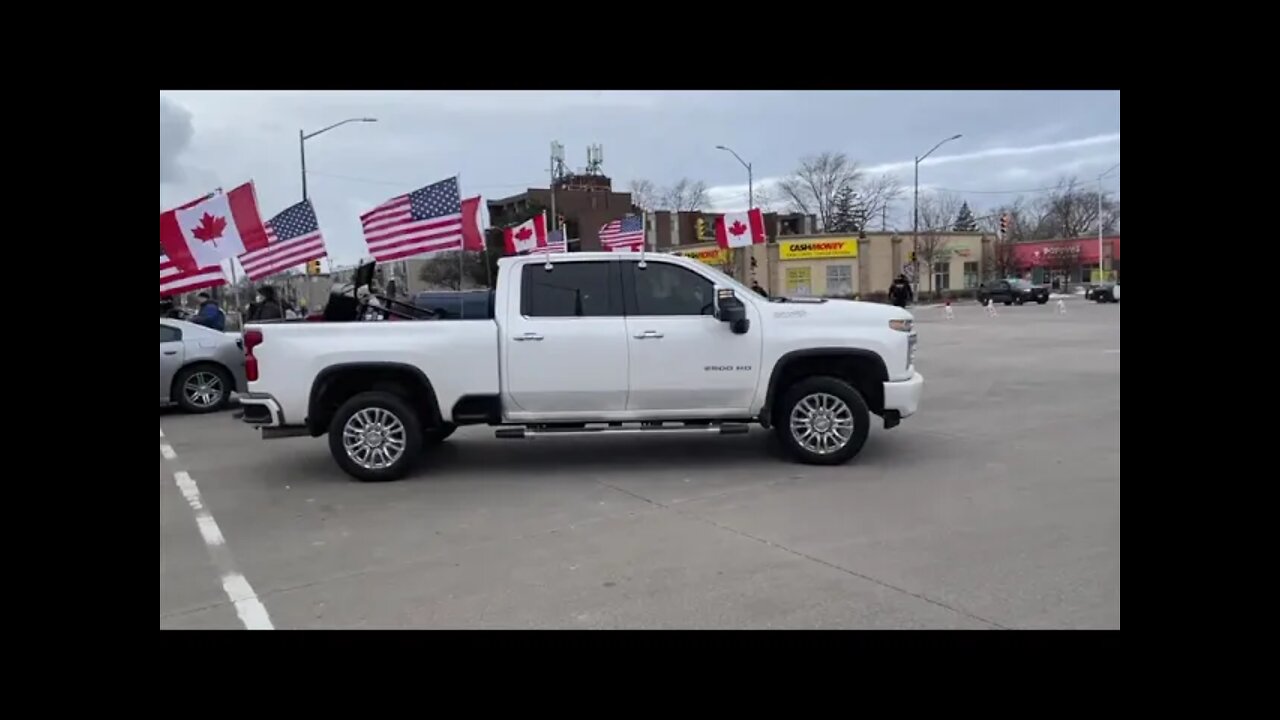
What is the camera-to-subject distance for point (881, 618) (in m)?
4.29

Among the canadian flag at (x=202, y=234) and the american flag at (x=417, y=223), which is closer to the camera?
the american flag at (x=417, y=223)

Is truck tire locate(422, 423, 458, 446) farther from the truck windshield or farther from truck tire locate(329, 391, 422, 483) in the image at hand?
the truck windshield

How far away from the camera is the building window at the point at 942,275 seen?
6662 centimetres

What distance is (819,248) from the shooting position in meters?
61.1

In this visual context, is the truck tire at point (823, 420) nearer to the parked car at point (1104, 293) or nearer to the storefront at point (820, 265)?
the parked car at point (1104, 293)

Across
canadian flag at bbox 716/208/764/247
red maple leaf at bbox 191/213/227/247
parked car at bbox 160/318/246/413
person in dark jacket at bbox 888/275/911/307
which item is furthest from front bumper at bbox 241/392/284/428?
canadian flag at bbox 716/208/764/247

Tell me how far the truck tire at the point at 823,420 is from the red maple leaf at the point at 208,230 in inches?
436

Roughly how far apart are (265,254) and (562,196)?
79.8 metres

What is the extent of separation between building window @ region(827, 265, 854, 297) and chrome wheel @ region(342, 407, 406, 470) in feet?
183

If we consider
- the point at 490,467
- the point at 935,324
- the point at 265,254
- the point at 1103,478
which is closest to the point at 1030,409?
the point at 1103,478

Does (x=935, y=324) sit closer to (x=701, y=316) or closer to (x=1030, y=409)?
(x=1030, y=409)

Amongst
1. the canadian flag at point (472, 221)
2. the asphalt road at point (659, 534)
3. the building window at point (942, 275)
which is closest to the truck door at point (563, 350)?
the asphalt road at point (659, 534)

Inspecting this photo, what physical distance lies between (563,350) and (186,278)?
9.84 metres
